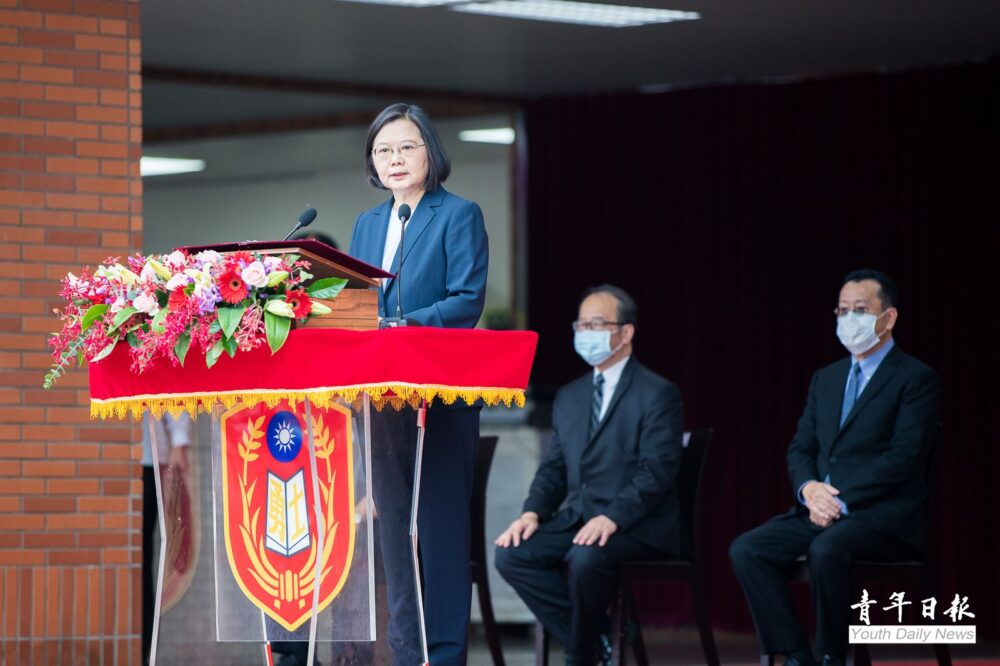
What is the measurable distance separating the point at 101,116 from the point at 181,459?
7.27ft

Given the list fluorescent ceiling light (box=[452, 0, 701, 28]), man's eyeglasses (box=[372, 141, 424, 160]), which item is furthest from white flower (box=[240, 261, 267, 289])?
fluorescent ceiling light (box=[452, 0, 701, 28])


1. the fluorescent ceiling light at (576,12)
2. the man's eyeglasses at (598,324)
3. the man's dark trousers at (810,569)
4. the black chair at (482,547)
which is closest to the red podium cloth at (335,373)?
the man's dark trousers at (810,569)

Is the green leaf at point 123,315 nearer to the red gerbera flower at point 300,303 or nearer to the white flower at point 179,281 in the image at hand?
the white flower at point 179,281

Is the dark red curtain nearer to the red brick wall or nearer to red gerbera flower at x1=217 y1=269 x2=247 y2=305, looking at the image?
the red brick wall

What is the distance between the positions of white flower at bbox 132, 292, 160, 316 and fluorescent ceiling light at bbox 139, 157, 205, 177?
6567mm

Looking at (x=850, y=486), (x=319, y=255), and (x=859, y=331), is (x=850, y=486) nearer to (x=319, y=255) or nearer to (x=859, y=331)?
(x=859, y=331)

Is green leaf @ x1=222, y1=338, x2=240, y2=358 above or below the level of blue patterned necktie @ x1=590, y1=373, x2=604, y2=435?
above

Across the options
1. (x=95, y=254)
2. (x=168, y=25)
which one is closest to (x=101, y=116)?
(x=95, y=254)

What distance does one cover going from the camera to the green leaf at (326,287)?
3213 millimetres

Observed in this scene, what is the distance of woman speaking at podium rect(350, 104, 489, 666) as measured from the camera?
327 centimetres

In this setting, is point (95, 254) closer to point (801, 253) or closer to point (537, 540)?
point (537, 540)

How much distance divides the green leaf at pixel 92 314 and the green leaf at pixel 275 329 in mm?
Result: 397

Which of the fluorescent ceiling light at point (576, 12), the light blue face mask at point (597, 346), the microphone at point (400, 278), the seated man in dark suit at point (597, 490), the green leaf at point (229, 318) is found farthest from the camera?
the fluorescent ceiling light at point (576, 12)

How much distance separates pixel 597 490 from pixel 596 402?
1.17 feet
